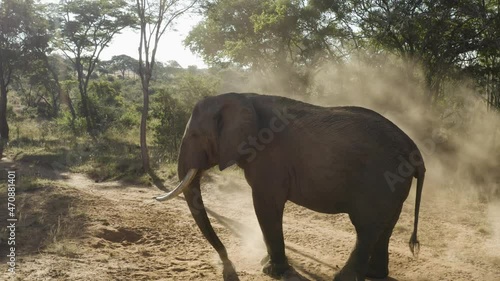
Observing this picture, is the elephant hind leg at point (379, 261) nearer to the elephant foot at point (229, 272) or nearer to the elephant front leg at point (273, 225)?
the elephant front leg at point (273, 225)

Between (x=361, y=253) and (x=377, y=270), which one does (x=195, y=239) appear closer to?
(x=377, y=270)

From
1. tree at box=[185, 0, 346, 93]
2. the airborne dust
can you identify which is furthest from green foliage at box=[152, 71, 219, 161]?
the airborne dust

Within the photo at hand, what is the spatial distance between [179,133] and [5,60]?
13.4 m

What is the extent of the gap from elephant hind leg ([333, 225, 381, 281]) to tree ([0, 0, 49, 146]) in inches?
907

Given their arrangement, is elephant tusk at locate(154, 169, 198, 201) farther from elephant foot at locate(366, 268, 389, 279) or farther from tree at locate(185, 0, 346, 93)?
tree at locate(185, 0, 346, 93)

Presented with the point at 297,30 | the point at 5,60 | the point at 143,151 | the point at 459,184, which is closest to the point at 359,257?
the point at 459,184

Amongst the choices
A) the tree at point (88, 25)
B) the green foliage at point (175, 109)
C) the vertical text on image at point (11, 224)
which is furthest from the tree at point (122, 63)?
the vertical text on image at point (11, 224)

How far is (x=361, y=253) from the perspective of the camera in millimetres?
5195

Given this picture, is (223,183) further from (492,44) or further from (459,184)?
(492,44)

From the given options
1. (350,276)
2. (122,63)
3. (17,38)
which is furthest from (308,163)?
(122,63)

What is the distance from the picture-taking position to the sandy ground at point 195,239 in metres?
6.32

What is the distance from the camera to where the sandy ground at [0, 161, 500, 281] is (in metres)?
6.32

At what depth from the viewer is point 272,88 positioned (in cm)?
2405

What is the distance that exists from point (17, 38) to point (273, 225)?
2592 centimetres
